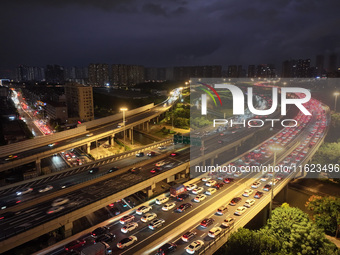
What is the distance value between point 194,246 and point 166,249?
1427 mm

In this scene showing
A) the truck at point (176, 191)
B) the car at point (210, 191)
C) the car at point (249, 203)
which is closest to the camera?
the car at point (249, 203)

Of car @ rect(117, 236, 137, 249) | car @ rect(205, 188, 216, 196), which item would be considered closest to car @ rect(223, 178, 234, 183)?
car @ rect(205, 188, 216, 196)

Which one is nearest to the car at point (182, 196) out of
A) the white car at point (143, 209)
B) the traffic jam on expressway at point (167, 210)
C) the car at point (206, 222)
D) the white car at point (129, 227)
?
the traffic jam on expressway at point (167, 210)

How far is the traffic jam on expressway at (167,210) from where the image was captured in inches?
492

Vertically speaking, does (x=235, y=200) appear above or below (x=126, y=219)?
above

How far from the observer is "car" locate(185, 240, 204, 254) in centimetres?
1197

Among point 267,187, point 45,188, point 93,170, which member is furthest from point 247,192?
point 45,188

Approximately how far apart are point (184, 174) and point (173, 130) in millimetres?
20072

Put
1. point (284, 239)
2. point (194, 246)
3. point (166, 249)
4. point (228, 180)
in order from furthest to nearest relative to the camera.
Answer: point (228, 180), point (284, 239), point (194, 246), point (166, 249)

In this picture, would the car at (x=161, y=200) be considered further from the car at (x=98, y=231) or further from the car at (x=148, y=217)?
the car at (x=98, y=231)

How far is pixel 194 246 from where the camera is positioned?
1216cm

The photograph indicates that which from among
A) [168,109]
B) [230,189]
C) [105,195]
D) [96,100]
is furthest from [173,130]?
[96,100]

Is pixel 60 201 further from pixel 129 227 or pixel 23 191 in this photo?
pixel 129 227

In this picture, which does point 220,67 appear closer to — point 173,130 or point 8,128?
point 173,130
